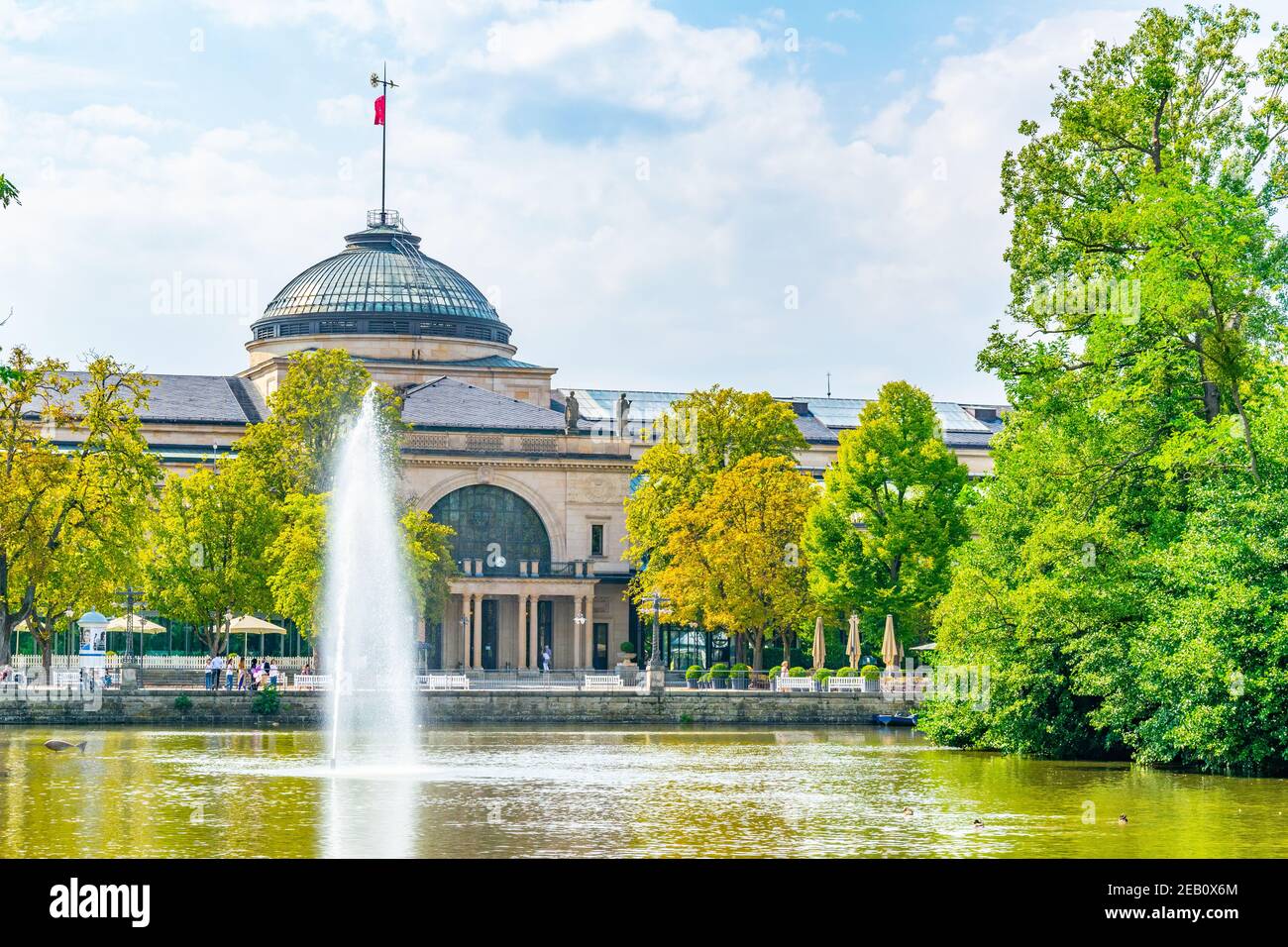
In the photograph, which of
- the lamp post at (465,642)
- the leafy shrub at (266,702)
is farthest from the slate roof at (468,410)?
the leafy shrub at (266,702)

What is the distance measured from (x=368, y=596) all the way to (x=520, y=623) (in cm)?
2779

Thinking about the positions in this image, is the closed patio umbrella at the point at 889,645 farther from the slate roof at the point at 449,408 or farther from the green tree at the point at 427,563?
the slate roof at the point at 449,408

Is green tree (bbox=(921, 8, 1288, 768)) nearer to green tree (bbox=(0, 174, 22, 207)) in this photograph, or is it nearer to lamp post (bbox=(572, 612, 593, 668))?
green tree (bbox=(0, 174, 22, 207))

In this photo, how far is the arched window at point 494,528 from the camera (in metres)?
101

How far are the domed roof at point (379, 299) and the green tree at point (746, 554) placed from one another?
Result: 125 ft

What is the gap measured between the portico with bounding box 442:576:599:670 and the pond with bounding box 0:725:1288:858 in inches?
1676

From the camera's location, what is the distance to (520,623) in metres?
99.3

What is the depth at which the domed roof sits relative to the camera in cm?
11481

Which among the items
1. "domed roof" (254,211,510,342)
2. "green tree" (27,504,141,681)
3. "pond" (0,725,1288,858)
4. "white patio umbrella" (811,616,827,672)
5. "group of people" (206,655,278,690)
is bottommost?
"pond" (0,725,1288,858)

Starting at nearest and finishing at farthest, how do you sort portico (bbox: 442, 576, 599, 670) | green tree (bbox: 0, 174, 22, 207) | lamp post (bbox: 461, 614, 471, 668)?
green tree (bbox: 0, 174, 22, 207)
lamp post (bbox: 461, 614, 471, 668)
portico (bbox: 442, 576, 599, 670)

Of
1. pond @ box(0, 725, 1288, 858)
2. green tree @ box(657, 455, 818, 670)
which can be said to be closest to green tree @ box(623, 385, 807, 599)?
green tree @ box(657, 455, 818, 670)

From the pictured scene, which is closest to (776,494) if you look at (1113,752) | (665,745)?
(665,745)

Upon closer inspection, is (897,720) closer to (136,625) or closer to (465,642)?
(136,625)
